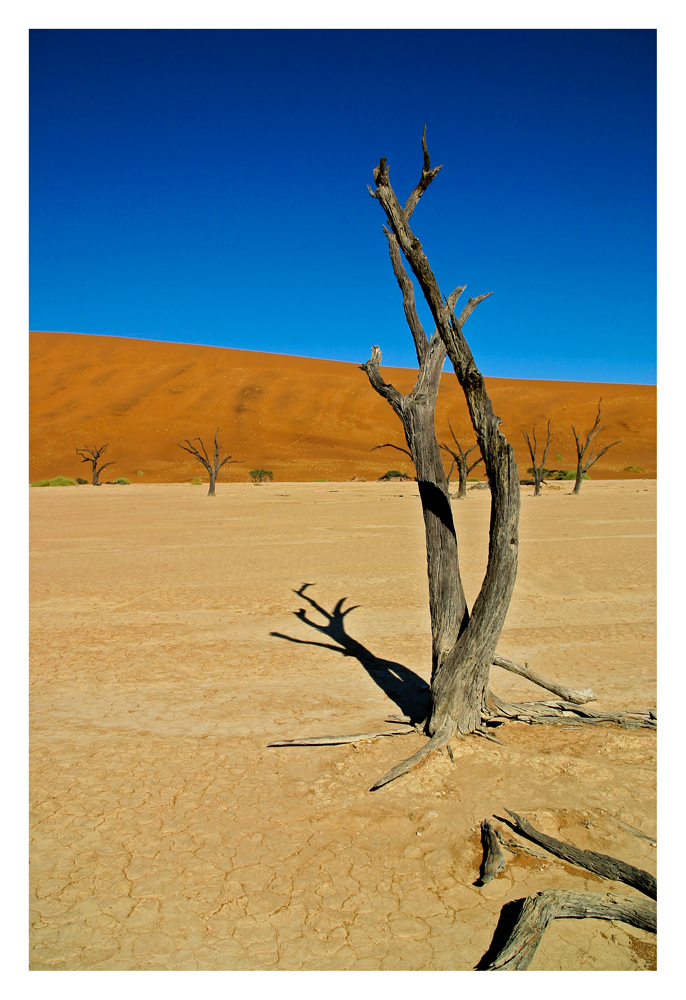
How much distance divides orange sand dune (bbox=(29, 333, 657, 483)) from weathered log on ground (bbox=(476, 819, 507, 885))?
41.6 meters

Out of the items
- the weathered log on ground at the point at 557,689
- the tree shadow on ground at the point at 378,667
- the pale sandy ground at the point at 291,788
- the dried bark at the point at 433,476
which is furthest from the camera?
the tree shadow on ground at the point at 378,667

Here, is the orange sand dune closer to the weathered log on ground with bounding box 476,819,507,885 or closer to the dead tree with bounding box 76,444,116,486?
the dead tree with bounding box 76,444,116,486

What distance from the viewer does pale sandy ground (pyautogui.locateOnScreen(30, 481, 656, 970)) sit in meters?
2.63

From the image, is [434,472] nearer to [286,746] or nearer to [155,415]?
[286,746]

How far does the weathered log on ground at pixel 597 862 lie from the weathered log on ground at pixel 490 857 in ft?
0.62

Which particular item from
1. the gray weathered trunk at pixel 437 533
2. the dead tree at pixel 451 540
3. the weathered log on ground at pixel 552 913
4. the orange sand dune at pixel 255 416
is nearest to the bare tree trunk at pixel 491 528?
the dead tree at pixel 451 540

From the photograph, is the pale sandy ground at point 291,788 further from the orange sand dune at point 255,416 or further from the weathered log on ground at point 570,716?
the orange sand dune at point 255,416

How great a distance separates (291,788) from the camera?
149 inches

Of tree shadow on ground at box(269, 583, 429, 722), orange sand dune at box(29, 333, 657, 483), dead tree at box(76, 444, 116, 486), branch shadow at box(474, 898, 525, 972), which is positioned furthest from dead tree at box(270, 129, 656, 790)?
orange sand dune at box(29, 333, 657, 483)

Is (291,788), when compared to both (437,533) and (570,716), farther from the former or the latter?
(570,716)

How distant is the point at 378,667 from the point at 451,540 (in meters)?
2.20

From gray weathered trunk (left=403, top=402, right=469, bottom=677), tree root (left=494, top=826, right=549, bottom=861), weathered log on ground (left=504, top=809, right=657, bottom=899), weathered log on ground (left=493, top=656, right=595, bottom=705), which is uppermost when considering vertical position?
gray weathered trunk (left=403, top=402, right=469, bottom=677)

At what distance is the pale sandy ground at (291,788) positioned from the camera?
8.63ft

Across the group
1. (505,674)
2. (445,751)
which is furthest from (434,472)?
(505,674)
